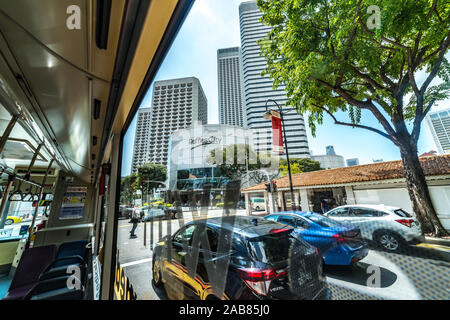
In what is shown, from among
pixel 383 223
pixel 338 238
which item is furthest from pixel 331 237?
pixel 383 223

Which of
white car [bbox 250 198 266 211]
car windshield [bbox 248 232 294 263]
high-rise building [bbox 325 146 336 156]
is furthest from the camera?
white car [bbox 250 198 266 211]

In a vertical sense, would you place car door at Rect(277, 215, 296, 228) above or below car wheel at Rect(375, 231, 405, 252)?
above

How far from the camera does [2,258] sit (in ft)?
Answer: 7.09

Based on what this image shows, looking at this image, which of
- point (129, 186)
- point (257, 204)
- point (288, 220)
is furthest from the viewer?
point (257, 204)

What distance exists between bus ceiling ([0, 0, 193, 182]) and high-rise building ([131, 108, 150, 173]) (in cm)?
18

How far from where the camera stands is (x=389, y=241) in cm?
114

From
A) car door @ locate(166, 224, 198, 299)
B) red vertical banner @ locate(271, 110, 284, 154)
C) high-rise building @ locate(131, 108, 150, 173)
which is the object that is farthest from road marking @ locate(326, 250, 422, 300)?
high-rise building @ locate(131, 108, 150, 173)

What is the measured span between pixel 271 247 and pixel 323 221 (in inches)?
33.2

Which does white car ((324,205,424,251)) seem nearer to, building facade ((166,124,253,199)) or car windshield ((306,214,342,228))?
car windshield ((306,214,342,228))

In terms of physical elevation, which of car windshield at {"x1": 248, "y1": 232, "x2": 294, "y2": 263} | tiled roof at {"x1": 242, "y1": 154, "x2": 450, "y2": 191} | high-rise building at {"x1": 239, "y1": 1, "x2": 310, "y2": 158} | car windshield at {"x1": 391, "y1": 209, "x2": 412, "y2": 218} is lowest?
car windshield at {"x1": 248, "y1": 232, "x2": 294, "y2": 263}

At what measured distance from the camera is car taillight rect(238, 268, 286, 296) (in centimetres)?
86

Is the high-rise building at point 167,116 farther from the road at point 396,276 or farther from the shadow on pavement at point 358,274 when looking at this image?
the shadow on pavement at point 358,274

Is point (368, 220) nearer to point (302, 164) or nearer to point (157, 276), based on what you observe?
point (302, 164)
